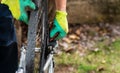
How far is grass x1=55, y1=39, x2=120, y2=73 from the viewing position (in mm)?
3854

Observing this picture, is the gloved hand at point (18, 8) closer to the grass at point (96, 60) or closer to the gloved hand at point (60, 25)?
the gloved hand at point (60, 25)

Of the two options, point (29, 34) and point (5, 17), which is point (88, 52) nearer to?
point (29, 34)

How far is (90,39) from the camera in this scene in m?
4.60

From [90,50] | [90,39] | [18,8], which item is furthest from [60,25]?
[90,39]

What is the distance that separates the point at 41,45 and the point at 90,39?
7.30ft

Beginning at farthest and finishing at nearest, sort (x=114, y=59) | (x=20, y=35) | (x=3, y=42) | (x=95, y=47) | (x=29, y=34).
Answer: (x=95, y=47), (x=114, y=59), (x=20, y=35), (x=29, y=34), (x=3, y=42)

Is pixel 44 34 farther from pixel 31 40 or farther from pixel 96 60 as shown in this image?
pixel 96 60

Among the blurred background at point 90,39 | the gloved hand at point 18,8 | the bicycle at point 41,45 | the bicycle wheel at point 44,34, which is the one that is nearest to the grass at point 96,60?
the blurred background at point 90,39

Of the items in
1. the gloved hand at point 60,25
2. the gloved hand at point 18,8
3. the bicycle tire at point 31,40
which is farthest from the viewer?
the gloved hand at point 60,25

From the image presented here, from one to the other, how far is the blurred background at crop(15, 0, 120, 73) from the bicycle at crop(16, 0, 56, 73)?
863 mm

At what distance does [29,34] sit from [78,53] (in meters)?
2.12

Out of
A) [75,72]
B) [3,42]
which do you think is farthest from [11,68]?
[75,72]

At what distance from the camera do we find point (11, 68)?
1.84 metres

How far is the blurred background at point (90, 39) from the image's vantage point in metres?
3.91
